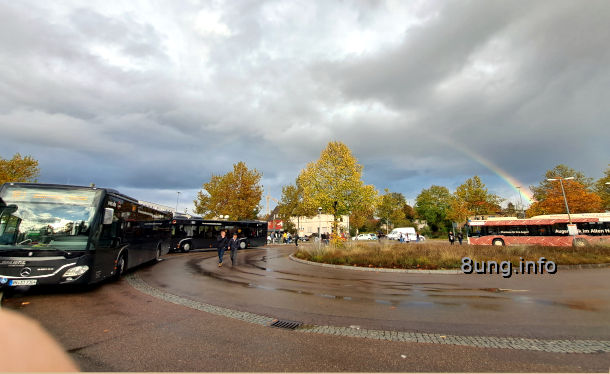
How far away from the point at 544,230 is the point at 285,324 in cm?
2970

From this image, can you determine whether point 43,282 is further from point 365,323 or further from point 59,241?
point 365,323

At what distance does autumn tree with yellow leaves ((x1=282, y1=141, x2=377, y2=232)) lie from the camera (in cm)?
2027

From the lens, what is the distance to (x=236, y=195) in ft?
113

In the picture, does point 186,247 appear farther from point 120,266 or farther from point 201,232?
point 120,266

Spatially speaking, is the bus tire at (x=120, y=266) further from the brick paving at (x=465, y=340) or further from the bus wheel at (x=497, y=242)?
the bus wheel at (x=497, y=242)

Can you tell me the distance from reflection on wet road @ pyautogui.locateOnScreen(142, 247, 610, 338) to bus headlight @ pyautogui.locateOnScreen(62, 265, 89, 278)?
2.02 m

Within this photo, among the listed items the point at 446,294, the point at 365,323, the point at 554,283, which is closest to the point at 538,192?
the point at 554,283

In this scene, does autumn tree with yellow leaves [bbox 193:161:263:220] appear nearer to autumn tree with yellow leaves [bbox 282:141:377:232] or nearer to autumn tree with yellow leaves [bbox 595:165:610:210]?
autumn tree with yellow leaves [bbox 282:141:377:232]

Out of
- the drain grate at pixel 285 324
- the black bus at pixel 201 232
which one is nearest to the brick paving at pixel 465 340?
the drain grate at pixel 285 324

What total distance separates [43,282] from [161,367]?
18.1 ft

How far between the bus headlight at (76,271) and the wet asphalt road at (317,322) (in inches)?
21.1

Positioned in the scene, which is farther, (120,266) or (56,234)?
(120,266)

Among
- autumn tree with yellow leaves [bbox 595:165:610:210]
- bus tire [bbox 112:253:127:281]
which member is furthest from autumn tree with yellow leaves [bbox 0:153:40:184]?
autumn tree with yellow leaves [bbox 595:165:610:210]

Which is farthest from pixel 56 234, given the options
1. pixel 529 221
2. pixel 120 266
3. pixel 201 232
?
pixel 529 221
